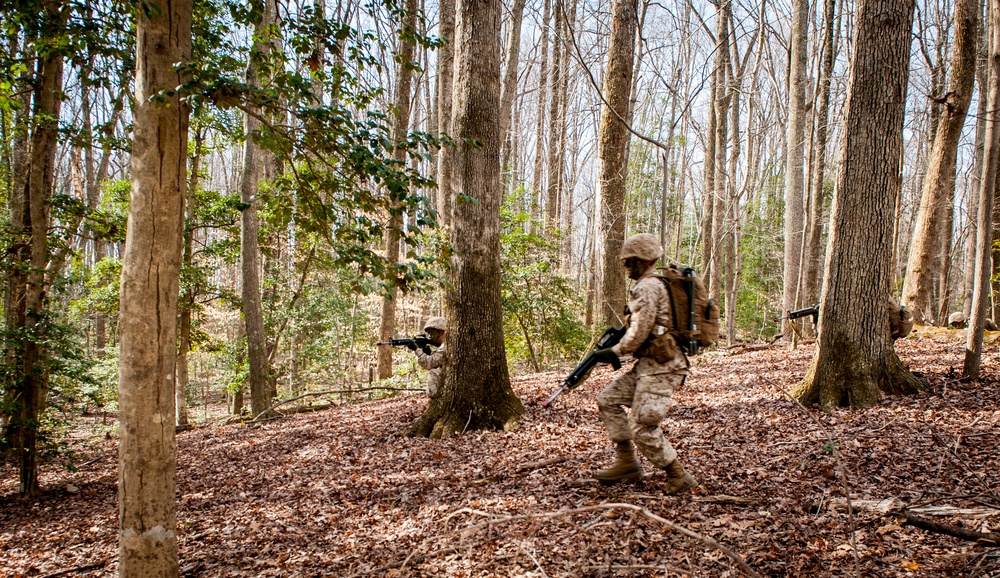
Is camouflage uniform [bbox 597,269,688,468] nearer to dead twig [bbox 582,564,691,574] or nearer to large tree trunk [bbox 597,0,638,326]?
dead twig [bbox 582,564,691,574]

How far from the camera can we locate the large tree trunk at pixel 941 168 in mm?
9094

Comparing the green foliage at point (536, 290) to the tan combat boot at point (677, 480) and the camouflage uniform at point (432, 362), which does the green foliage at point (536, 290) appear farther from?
the tan combat boot at point (677, 480)

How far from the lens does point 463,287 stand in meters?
5.99

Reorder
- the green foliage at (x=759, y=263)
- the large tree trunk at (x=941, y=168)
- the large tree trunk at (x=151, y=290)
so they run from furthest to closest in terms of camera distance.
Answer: the green foliage at (x=759, y=263)
the large tree trunk at (x=941, y=168)
the large tree trunk at (x=151, y=290)

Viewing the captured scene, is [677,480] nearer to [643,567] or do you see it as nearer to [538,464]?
[643,567]

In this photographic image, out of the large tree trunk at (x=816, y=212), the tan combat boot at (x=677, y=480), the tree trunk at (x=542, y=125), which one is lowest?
the tan combat boot at (x=677, y=480)

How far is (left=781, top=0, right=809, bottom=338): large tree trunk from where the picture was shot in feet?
36.8

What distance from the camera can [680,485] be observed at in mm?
3768

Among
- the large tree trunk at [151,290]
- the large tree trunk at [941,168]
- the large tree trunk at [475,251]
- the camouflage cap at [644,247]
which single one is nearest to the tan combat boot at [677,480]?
the camouflage cap at [644,247]

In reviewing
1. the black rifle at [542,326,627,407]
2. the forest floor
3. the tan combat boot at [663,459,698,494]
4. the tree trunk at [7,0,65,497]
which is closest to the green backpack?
the black rifle at [542,326,627,407]

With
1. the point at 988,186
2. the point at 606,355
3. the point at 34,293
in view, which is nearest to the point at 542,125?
the point at 988,186

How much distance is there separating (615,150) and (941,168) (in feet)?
19.7

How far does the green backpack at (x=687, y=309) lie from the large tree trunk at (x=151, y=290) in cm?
323

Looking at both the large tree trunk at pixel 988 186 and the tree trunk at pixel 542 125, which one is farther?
the tree trunk at pixel 542 125
